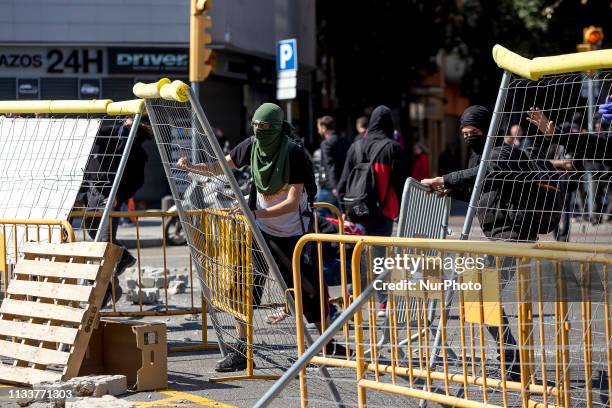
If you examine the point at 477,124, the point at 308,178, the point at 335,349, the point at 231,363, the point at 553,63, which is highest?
the point at 553,63

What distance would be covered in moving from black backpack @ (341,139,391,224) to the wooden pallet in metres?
3.53

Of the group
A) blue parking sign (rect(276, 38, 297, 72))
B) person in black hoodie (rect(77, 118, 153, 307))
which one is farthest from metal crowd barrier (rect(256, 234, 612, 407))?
blue parking sign (rect(276, 38, 297, 72))

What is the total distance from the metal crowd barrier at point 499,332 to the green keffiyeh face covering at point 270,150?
187 cm

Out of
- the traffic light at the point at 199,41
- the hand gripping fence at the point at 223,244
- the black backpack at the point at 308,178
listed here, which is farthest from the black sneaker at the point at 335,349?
the traffic light at the point at 199,41

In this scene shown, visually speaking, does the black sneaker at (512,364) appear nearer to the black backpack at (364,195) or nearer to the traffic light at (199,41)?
the black backpack at (364,195)

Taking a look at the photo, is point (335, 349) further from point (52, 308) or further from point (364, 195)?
point (364, 195)

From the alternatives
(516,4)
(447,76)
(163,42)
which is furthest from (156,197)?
(447,76)

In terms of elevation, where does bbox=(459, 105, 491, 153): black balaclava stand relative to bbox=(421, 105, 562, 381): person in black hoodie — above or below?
above

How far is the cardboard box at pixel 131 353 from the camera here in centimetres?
720

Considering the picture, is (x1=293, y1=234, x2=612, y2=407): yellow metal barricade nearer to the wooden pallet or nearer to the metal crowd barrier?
the metal crowd barrier

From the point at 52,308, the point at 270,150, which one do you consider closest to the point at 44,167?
the point at 52,308

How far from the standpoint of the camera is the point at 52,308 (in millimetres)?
7184

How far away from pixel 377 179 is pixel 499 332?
5625mm

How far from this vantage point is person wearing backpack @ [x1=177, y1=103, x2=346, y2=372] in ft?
24.6
